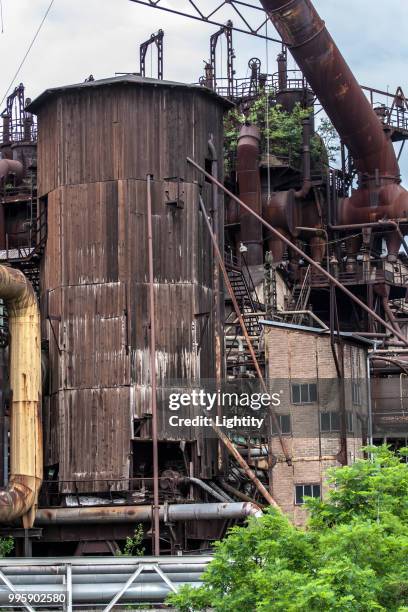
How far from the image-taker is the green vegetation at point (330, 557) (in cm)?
2452

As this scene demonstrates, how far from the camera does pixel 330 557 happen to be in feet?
84.0

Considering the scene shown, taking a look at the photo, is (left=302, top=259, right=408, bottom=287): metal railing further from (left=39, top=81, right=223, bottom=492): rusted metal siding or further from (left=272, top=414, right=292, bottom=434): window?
(left=272, top=414, right=292, bottom=434): window

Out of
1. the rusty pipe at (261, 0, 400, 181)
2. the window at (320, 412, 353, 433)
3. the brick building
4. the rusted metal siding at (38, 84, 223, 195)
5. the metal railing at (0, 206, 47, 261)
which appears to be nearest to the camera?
the brick building

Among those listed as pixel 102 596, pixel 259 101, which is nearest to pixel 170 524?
pixel 102 596

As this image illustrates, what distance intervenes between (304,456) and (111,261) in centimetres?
774

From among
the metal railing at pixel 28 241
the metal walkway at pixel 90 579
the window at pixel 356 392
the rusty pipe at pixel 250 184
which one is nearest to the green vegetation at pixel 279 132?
the rusty pipe at pixel 250 184

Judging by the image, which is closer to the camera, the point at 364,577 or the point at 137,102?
the point at 364,577

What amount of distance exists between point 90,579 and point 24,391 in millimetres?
12157

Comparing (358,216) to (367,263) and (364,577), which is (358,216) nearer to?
(367,263)

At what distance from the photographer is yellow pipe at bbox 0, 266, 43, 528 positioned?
42.8 m

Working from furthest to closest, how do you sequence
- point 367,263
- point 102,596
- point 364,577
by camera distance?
point 367,263 → point 102,596 → point 364,577

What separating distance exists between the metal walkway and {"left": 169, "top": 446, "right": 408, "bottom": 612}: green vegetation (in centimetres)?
346

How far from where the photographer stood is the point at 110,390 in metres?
44.7

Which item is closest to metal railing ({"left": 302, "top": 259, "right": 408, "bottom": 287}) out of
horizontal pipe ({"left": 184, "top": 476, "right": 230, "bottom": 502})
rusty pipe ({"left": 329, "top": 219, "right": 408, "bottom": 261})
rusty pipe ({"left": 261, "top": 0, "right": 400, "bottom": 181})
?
rusty pipe ({"left": 329, "top": 219, "right": 408, "bottom": 261})
